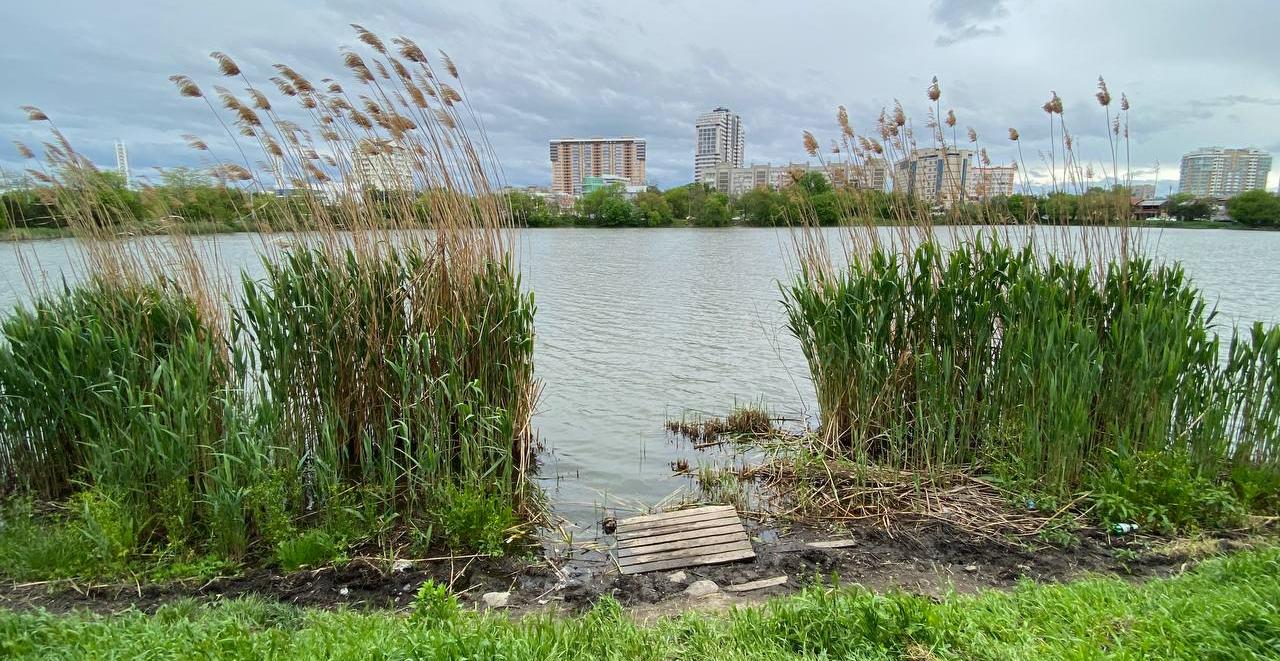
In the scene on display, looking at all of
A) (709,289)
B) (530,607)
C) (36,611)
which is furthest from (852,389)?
(709,289)

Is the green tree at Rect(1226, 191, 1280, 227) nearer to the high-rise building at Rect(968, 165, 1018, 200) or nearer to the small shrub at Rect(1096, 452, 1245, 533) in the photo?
the high-rise building at Rect(968, 165, 1018, 200)

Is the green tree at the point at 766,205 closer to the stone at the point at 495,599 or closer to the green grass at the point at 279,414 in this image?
the green grass at the point at 279,414

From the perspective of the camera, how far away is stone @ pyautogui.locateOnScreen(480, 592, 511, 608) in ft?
12.1

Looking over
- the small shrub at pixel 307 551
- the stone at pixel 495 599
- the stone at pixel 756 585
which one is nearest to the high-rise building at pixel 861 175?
the stone at pixel 756 585

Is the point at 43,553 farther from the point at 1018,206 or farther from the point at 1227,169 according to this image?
the point at 1227,169

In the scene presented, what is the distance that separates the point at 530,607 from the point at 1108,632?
8.87 feet

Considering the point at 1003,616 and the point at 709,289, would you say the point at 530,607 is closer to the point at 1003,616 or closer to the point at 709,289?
the point at 1003,616

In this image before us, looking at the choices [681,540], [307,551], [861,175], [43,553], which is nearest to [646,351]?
[861,175]

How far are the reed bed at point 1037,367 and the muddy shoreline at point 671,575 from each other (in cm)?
55

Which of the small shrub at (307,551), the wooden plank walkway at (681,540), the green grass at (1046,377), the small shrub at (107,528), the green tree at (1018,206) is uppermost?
the green tree at (1018,206)

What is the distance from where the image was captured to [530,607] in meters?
3.69

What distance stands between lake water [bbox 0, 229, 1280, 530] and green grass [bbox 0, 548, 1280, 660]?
2310mm

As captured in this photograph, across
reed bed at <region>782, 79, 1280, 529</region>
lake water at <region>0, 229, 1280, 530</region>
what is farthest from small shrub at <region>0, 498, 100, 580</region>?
reed bed at <region>782, 79, 1280, 529</region>

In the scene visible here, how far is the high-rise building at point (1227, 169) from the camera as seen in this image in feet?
33.4
